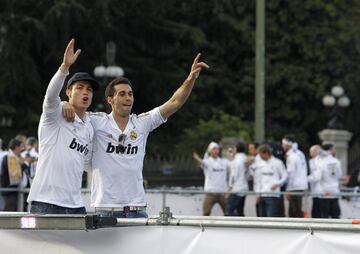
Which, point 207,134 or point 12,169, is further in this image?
point 207,134

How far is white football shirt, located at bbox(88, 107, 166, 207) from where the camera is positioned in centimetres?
910

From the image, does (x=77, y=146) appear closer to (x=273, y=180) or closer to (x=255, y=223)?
(x=255, y=223)

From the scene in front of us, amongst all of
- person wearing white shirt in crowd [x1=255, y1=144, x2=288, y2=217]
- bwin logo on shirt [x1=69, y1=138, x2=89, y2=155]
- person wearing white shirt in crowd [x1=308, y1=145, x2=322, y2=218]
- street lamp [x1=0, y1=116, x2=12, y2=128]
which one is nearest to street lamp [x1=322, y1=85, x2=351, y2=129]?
street lamp [x1=0, y1=116, x2=12, y2=128]

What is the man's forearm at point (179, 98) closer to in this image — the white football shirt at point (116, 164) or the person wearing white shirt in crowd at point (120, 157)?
the person wearing white shirt in crowd at point (120, 157)

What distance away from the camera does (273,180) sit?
19828 millimetres

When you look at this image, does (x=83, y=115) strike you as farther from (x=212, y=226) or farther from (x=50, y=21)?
(x=50, y=21)

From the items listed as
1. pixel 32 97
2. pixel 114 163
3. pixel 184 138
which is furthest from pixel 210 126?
pixel 114 163

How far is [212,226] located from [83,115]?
1907mm

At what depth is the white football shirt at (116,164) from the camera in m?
9.10

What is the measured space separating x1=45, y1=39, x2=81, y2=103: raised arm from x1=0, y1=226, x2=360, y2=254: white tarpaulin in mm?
1185

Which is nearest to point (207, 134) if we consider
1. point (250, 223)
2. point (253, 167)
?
point (253, 167)

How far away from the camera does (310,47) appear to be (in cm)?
4462

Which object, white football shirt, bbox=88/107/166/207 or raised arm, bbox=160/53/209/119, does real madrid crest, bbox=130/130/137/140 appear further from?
raised arm, bbox=160/53/209/119

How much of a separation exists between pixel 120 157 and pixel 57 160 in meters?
0.71
